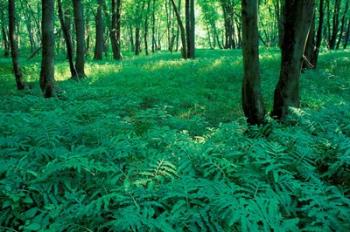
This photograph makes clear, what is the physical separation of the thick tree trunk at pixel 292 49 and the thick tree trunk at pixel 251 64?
468 mm

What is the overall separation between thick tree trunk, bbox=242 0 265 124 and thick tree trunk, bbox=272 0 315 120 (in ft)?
1.54

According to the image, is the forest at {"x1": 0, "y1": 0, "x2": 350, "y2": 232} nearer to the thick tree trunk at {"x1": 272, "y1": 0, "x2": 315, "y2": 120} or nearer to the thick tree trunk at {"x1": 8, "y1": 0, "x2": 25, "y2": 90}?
the thick tree trunk at {"x1": 272, "y1": 0, "x2": 315, "y2": 120}

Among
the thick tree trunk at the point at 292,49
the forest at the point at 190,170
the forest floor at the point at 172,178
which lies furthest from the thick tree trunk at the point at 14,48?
the thick tree trunk at the point at 292,49

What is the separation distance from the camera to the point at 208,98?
12.8m

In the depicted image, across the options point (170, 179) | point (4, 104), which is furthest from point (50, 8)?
point (170, 179)

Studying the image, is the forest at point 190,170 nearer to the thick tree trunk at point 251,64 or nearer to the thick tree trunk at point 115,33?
the thick tree trunk at point 251,64

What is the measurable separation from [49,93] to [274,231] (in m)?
10.0

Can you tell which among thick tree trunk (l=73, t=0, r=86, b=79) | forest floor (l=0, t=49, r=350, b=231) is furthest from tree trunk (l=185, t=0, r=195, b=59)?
forest floor (l=0, t=49, r=350, b=231)

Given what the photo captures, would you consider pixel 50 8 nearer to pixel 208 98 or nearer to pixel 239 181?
pixel 208 98

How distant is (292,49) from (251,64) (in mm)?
1056

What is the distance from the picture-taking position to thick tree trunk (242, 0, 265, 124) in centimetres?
724

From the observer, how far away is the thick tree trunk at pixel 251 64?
724cm

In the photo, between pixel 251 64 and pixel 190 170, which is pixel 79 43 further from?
pixel 190 170

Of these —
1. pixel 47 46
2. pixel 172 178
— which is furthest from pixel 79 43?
pixel 172 178
